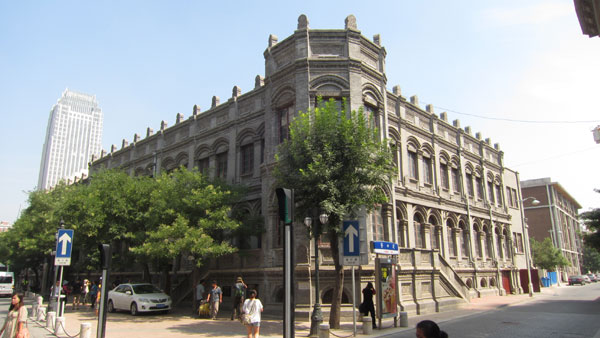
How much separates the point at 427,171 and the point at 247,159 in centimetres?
1134

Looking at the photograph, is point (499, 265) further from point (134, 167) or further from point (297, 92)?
point (134, 167)

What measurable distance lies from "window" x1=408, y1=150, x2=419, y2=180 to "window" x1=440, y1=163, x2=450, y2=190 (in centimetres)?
337

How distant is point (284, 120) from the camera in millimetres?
20438

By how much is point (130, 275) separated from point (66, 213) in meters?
9.16

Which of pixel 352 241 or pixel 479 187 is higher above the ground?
pixel 479 187

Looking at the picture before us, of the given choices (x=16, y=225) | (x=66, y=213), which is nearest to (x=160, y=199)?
(x=66, y=213)

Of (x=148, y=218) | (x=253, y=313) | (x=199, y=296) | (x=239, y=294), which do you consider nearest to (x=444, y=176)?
(x=239, y=294)

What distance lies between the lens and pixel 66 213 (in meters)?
22.1

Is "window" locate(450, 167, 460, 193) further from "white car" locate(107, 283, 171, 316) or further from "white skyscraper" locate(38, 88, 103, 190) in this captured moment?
"white skyscraper" locate(38, 88, 103, 190)

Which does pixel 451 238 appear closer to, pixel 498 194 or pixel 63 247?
pixel 498 194

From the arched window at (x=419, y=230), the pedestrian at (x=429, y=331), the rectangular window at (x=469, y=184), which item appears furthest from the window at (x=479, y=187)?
the pedestrian at (x=429, y=331)

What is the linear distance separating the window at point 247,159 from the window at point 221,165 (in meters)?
1.67

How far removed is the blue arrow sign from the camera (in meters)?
13.4

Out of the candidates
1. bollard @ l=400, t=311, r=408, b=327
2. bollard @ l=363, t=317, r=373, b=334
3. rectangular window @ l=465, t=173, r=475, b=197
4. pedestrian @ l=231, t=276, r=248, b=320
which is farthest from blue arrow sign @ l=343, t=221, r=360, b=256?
rectangular window @ l=465, t=173, r=475, b=197
